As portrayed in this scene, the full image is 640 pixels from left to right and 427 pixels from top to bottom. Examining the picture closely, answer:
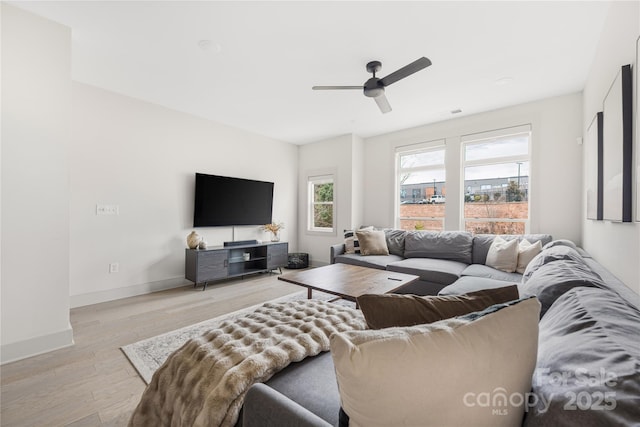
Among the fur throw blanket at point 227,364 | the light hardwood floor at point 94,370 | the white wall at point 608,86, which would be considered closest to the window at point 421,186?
the white wall at point 608,86

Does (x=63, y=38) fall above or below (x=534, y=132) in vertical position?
above

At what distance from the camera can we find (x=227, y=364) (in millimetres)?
1022

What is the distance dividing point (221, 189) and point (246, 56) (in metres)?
2.25

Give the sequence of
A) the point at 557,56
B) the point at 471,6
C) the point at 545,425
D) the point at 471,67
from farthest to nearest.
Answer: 1. the point at 471,67
2. the point at 557,56
3. the point at 471,6
4. the point at 545,425

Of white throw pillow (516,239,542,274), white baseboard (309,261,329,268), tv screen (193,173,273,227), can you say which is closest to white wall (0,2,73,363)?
tv screen (193,173,273,227)

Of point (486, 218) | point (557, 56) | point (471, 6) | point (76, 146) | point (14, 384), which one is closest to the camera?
point (14, 384)

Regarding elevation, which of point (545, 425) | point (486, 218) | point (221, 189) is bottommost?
point (545, 425)

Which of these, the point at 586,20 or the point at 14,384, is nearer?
the point at 14,384

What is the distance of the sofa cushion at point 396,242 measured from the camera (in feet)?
13.7

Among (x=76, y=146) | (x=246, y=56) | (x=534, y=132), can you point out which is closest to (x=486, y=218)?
(x=534, y=132)

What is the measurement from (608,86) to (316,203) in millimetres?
4455

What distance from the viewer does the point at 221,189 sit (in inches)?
169

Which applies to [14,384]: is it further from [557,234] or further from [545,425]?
[557,234]

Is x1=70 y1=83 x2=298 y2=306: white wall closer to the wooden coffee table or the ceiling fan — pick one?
the wooden coffee table
